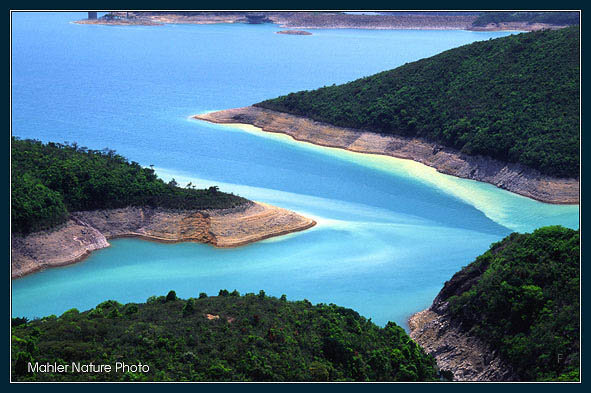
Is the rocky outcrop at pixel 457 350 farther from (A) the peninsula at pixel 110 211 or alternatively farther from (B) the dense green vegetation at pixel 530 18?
(B) the dense green vegetation at pixel 530 18

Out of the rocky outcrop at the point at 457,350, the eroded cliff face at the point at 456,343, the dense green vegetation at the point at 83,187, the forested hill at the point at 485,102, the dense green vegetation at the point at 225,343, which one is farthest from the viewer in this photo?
the forested hill at the point at 485,102

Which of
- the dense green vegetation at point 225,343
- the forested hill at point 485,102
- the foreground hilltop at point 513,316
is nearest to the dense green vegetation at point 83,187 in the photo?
the dense green vegetation at point 225,343

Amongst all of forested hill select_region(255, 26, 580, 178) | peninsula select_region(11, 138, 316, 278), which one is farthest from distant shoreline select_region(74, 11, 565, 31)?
peninsula select_region(11, 138, 316, 278)

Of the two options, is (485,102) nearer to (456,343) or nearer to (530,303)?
(530,303)

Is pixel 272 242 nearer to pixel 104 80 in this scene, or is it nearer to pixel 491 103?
pixel 491 103

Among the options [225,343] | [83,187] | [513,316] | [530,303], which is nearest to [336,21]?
[83,187]

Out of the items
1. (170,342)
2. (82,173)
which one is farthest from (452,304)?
(82,173)

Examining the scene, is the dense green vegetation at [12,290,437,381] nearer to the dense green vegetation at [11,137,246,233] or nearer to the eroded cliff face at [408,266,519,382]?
the eroded cliff face at [408,266,519,382]
